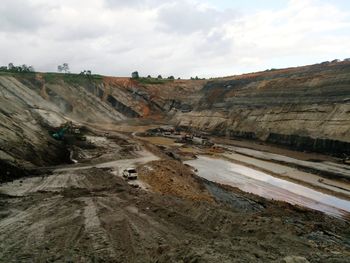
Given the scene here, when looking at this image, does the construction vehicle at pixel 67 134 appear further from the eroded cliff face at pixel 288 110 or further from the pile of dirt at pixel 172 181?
the eroded cliff face at pixel 288 110

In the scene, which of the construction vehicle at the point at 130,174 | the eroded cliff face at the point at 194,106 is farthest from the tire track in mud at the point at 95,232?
the eroded cliff face at the point at 194,106

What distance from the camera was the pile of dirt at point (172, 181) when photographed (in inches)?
793

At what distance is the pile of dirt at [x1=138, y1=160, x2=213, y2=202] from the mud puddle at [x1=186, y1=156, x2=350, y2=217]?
13.5 feet

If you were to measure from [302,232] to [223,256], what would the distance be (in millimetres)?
5670

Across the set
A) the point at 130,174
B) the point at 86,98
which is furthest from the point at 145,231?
the point at 86,98

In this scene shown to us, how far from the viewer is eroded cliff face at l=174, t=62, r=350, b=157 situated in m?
39.7

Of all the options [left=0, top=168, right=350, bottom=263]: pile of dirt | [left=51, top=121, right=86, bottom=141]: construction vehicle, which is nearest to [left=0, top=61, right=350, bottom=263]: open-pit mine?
[left=0, top=168, right=350, bottom=263]: pile of dirt

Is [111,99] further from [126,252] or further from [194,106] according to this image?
[126,252]

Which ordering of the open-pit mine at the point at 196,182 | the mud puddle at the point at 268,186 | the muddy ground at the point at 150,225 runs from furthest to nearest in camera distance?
the mud puddle at the point at 268,186, the open-pit mine at the point at 196,182, the muddy ground at the point at 150,225

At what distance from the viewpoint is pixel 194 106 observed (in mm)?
75062

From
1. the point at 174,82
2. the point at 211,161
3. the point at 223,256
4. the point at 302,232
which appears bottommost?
the point at 211,161

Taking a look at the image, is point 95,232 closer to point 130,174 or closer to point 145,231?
point 145,231

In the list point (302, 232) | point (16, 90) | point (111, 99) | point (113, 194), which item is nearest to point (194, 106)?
point (111, 99)

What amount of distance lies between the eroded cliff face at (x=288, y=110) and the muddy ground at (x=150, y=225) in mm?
22104
